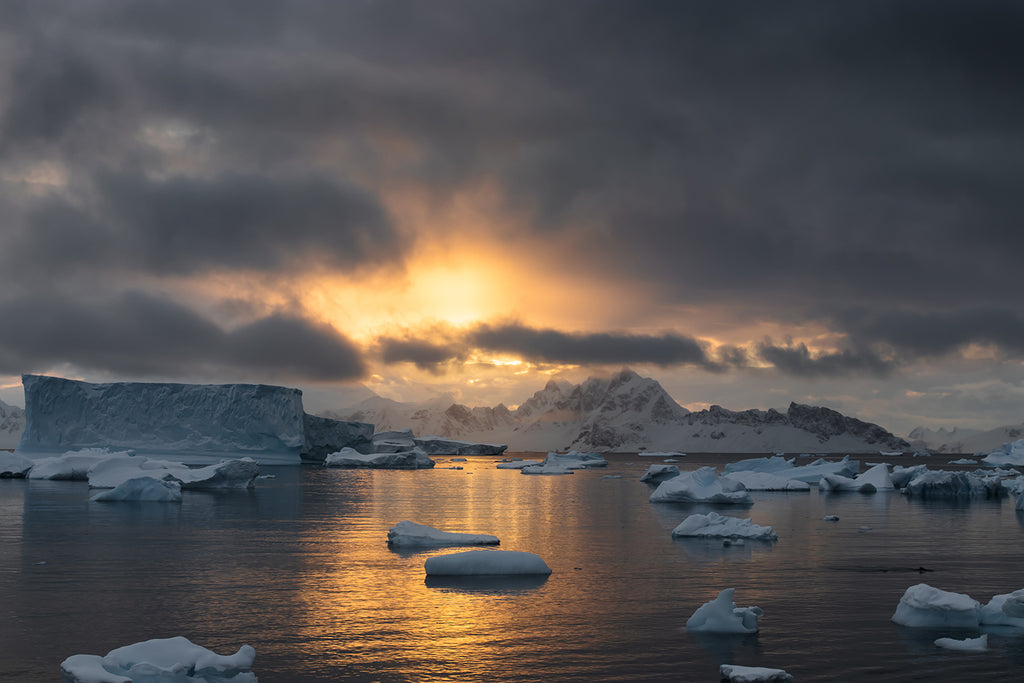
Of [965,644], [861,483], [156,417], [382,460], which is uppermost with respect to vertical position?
[156,417]

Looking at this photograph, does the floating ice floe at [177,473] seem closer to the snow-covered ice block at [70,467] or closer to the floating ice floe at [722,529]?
the snow-covered ice block at [70,467]

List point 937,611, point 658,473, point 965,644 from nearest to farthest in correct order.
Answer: point 965,644
point 937,611
point 658,473

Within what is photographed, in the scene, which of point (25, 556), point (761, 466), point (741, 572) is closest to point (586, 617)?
point (741, 572)

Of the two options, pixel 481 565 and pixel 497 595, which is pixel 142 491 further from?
pixel 497 595

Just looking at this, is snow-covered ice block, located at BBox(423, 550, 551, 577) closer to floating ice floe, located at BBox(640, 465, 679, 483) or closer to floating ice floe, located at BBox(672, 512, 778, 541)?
floating ice floe, located at BBox(672, 512, 778, 541)

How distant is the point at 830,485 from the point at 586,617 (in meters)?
31.4

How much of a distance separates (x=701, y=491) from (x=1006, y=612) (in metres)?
20.3

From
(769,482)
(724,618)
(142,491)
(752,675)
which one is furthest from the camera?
(769,482)

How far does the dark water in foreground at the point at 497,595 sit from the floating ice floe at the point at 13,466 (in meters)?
24.3

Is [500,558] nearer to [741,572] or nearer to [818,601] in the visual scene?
[741,572]

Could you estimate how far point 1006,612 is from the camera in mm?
10430

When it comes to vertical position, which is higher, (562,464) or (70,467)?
(70,467)

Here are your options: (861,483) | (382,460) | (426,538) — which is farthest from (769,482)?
(382,460)

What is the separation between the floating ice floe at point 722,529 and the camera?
18.8 m
